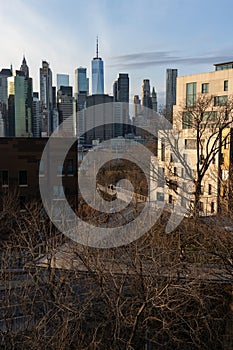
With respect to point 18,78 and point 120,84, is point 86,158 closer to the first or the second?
point 18,78

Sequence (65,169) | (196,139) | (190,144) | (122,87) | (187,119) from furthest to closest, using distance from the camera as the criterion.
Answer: (122,87) < (190,144) < (196,139) < (187,119) < (65,169)

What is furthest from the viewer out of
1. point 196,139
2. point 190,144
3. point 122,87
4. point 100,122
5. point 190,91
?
point 122,87

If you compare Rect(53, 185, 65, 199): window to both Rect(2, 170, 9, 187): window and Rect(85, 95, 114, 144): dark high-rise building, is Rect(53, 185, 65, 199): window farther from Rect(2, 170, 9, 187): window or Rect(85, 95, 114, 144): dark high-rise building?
Rect(85, 95, 114, 144): dark high-rise building

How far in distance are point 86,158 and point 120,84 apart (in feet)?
64.6

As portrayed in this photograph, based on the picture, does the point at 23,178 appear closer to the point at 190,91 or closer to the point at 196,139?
the point at 196,139

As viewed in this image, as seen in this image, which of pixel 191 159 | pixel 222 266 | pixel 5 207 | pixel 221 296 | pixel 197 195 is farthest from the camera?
pixel 191 159

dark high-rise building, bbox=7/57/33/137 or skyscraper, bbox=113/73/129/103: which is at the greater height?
skyscraper, bbox=113/73/129/103

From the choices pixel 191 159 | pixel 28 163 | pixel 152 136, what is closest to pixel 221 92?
pixel 191 159

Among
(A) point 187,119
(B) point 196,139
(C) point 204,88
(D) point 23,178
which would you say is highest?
(C) point 204,88

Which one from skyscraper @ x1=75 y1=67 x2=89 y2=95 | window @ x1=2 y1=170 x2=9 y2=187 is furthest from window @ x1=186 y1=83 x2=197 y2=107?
skyscraper @ x1=75 y1=67 x2=89 y2=95

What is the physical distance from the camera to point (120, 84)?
40.0 m

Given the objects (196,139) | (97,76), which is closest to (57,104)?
(97,76)

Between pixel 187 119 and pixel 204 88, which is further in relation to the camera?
pixel 204 88

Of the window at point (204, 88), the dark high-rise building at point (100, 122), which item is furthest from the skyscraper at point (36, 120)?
the window at point (204, 88)
